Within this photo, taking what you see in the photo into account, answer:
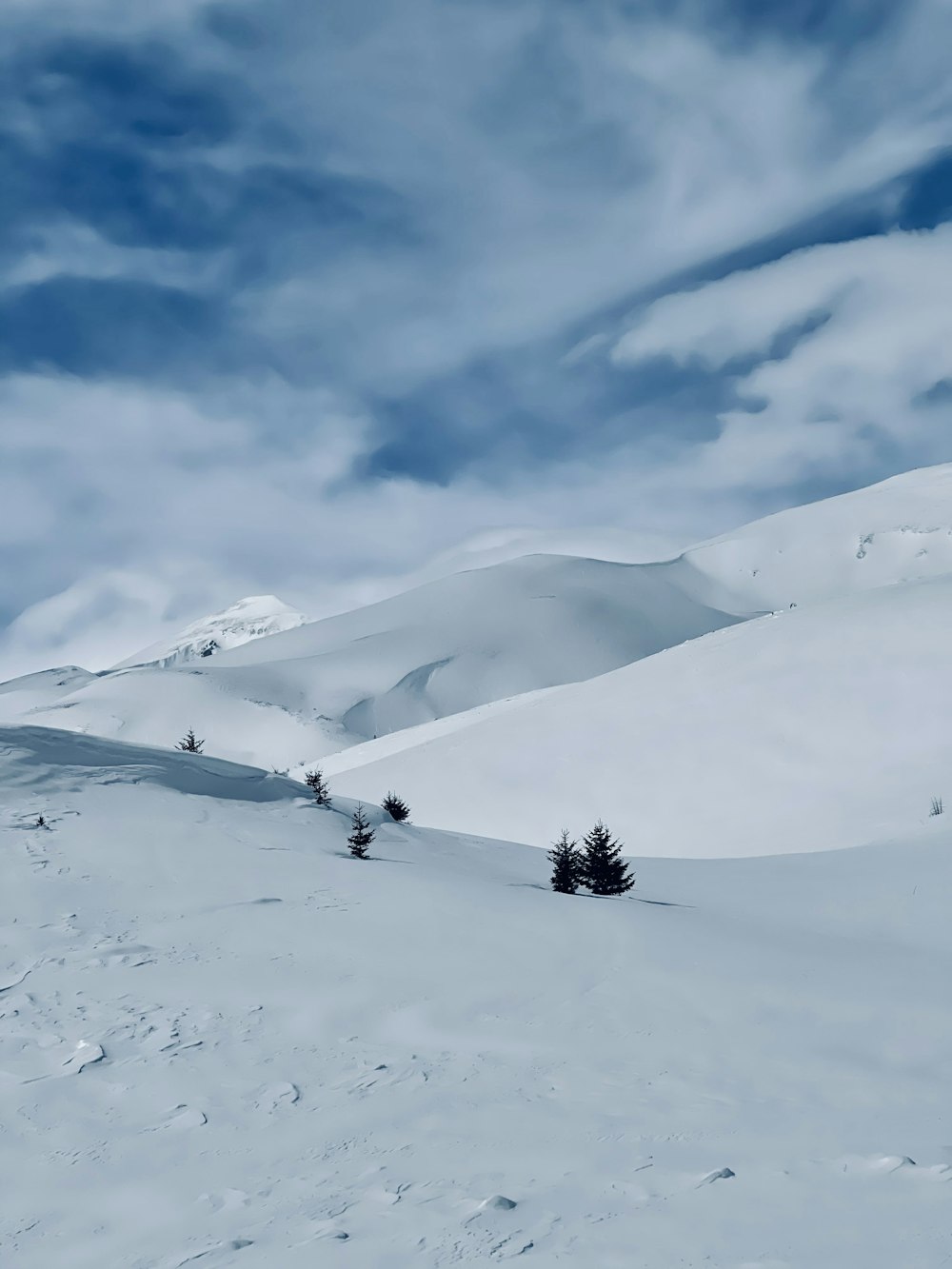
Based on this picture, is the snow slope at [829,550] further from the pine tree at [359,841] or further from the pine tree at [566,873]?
the pine tree at [359,841]

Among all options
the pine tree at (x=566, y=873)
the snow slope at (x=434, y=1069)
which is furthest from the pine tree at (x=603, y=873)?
the snow slope at (x=434, y=1069)

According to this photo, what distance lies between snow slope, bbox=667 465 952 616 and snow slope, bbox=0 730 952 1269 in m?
133

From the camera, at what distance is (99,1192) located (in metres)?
4.34

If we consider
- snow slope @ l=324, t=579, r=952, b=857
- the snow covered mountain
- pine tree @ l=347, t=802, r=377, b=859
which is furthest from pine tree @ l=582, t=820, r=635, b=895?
the snow covered mountain

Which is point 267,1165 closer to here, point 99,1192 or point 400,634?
point 99,1192

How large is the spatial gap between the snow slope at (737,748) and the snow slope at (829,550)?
108988 millimetres

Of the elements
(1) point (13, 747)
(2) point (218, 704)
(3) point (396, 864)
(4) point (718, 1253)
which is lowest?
(4) point (718, 1253)

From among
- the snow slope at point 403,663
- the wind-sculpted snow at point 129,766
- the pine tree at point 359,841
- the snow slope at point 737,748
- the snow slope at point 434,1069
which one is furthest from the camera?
the snow slope at point 403,663

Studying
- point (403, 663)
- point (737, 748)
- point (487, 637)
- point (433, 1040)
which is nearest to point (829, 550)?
point (487, 637)

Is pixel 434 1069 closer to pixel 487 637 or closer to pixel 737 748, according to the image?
pixel 737 748

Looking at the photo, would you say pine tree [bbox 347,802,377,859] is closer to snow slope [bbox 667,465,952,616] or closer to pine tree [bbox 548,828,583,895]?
pine tree [bbox 548,828,583,895]

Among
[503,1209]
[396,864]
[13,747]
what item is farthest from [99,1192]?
[13,747]

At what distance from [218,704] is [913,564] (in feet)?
317

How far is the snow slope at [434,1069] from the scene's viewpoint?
3.95 meters
